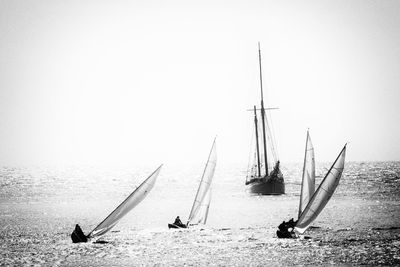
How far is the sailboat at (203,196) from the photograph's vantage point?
25906 mm

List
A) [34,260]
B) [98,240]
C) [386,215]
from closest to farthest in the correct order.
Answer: [34,260]
[98,240]
[386,215]

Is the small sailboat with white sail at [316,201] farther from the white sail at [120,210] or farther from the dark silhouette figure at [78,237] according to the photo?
the dark silhouette figure at [78,237]

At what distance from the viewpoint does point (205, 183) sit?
85.2ft

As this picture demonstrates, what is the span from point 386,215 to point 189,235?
65.2 feet

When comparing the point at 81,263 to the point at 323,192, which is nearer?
the point at 81,263

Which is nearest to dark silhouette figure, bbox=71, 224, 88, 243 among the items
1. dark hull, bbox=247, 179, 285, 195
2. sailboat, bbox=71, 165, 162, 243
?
sailboat, bbox=71, 165, 162, 243

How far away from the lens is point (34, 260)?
17.6m

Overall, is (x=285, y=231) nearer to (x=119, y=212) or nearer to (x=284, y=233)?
(x=284, y=233)

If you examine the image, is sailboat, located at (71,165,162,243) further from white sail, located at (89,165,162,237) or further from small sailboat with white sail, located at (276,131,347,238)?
small sailboat with white sail, located at (276,131,347,238)

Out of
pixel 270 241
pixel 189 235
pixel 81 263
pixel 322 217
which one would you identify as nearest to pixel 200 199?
pixel 189 235

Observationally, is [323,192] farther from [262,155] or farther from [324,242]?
[262,155]

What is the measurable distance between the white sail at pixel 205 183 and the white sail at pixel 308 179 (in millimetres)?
6673

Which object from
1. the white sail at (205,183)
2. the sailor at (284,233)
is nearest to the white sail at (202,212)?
the white sail at (205,183)

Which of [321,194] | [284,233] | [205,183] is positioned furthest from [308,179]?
[205,183]
